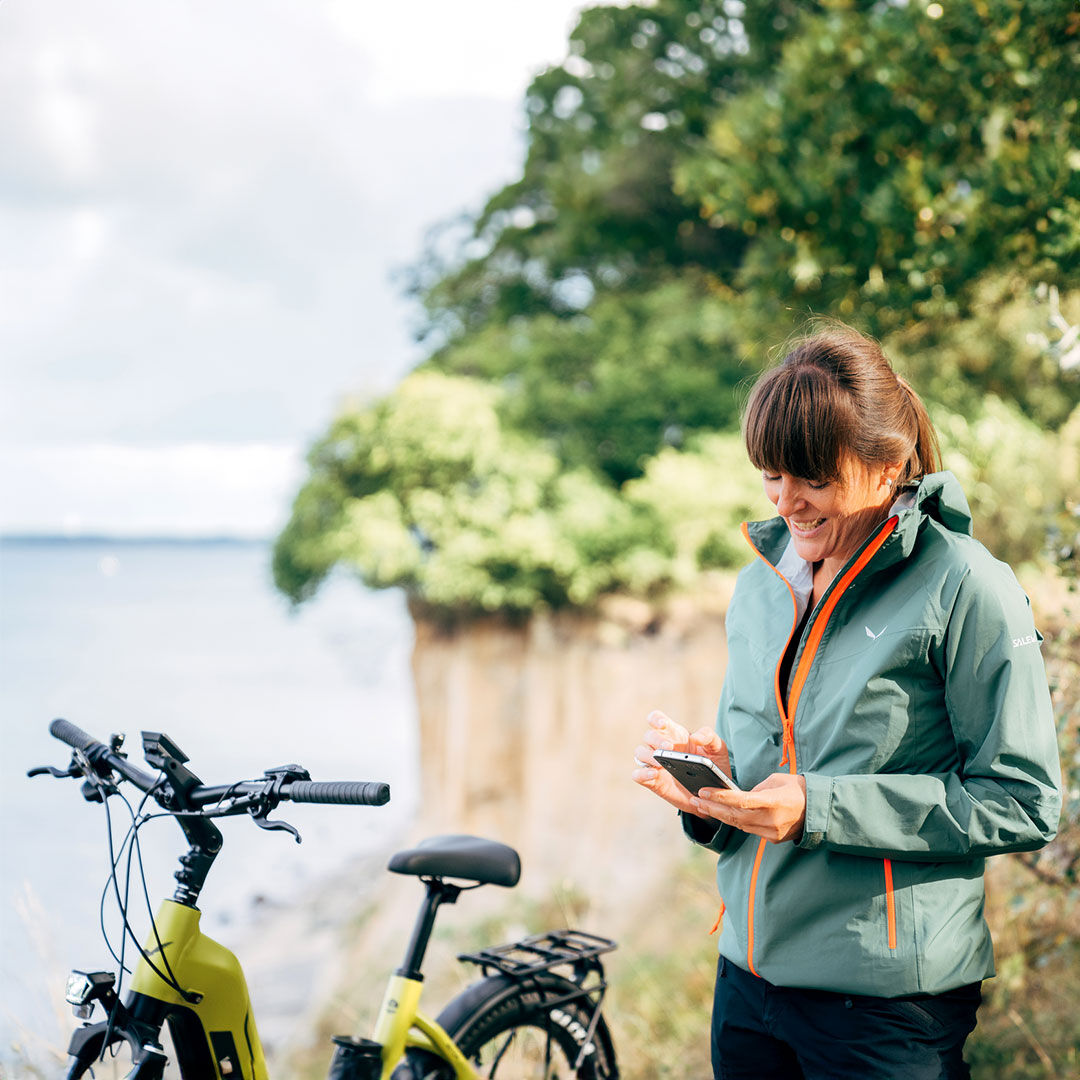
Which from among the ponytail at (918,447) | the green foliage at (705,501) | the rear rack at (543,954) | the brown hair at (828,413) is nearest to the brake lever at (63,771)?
the rear rack at (543,954)

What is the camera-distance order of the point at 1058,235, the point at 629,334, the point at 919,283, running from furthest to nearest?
the point at 629,334 < the point at 919,283 < the point at 1058,235

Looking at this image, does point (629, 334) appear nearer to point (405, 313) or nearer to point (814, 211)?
point (405, 313)

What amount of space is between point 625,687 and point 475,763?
7.38 feet

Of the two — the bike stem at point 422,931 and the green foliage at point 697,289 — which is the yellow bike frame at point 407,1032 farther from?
the green foliage at point 697,289

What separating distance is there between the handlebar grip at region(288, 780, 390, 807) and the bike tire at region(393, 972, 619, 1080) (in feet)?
2.88

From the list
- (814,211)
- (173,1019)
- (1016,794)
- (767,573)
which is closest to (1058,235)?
(814,211)

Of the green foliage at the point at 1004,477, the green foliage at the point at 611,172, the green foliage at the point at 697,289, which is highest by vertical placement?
the green foliage at the point at 611,172

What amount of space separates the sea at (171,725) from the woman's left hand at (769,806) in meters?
0.48

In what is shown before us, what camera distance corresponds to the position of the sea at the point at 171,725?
116 inches

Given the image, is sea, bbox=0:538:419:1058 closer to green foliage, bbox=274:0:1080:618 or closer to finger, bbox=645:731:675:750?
finger, bbox=645:731:675:750

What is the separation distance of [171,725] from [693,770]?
37304 mm

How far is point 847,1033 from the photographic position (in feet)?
4.54

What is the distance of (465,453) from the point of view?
9.62 metres

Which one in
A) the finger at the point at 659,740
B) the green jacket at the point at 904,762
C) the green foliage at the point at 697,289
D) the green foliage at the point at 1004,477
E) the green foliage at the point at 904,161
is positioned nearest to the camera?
the green jacket at the point at 904,762
